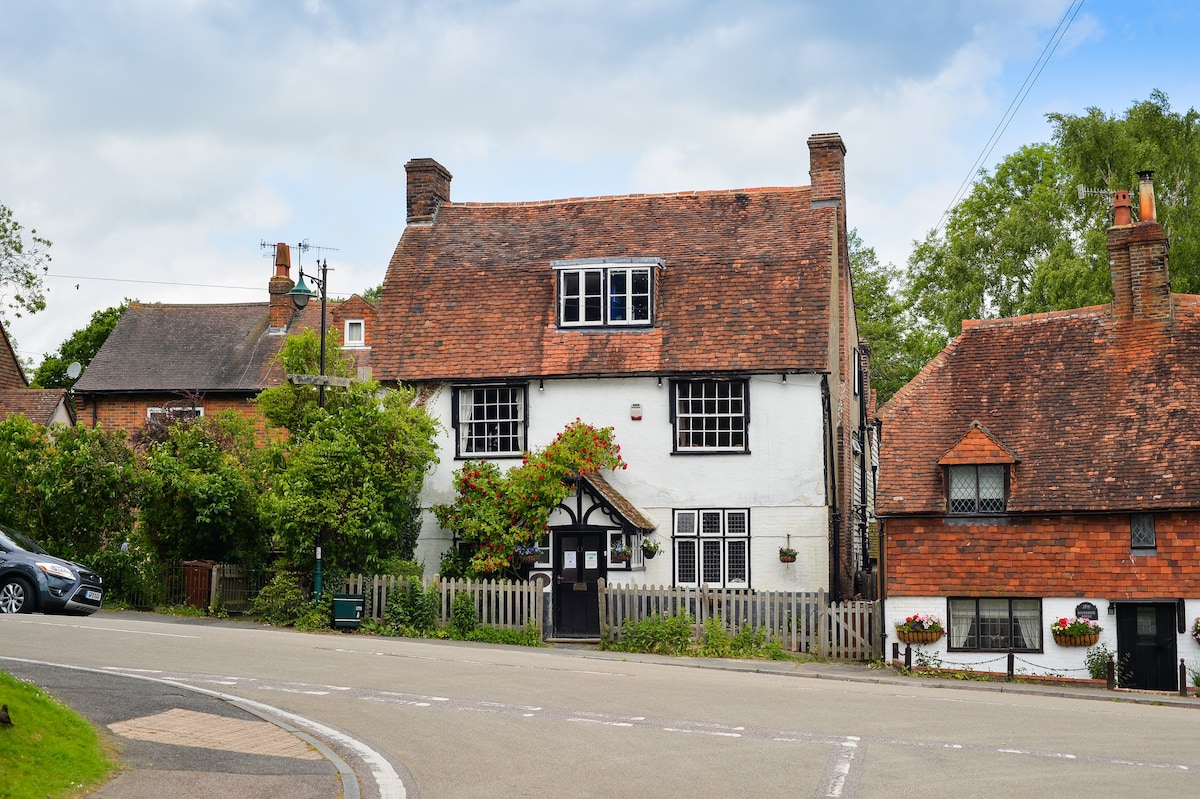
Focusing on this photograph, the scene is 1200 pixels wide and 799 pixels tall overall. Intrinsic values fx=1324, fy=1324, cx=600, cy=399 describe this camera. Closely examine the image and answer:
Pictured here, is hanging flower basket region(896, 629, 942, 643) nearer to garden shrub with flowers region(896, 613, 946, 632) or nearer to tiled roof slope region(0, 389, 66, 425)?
garden shrub with flowers region(896, 613, 946, 632)

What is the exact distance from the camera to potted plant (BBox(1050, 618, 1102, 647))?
81.9ft

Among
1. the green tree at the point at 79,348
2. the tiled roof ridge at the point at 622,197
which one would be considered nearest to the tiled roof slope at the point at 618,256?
the tiled roof ridge at the point at 622,197

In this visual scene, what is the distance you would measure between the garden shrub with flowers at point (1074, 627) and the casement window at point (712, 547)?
275 inches

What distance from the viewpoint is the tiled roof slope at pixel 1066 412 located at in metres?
25.6

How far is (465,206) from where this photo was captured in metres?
35.7

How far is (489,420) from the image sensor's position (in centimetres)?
3147

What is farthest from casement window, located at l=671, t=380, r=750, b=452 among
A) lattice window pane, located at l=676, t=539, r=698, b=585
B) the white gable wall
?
Answer: lattice window pane, located at l=676, t=539, r=698, b=585

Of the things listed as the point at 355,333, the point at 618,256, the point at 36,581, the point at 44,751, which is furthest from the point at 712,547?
the point at 355,333

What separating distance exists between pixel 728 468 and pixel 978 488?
5.87 meters

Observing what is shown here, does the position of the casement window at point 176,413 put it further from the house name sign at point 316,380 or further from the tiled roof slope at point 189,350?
the house name sign at point 316,380

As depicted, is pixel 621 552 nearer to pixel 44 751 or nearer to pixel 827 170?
pixel 827 170

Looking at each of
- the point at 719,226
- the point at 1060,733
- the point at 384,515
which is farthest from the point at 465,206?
the point at 1060,733

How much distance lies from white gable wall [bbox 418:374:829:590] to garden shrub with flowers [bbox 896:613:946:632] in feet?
11.4

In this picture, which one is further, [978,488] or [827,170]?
[827,170]
